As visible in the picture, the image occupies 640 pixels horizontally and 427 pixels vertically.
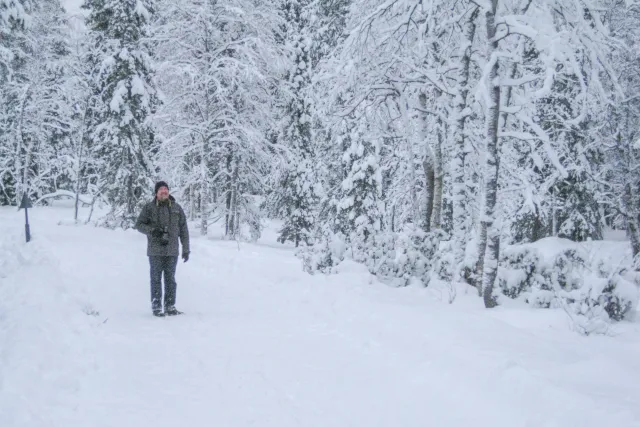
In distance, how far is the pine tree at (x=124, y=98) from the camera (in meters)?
20.8

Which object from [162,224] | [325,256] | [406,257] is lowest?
[325,256]

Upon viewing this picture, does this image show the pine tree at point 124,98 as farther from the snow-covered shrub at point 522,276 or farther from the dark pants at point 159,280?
the snow-covered shrub at point 522,276

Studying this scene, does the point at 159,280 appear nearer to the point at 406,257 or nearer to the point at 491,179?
the point at 406,257

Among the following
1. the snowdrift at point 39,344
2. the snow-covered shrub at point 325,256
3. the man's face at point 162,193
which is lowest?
the snowdrift at point 39,344

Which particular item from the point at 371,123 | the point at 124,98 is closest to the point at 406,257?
the point at 371,123

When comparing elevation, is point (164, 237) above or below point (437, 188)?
below

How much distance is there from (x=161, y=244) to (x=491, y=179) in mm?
5597

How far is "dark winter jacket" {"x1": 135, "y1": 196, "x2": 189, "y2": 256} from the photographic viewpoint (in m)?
7.62

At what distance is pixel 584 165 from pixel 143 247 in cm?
1841

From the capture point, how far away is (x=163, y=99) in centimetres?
2034

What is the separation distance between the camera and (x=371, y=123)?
12.0m

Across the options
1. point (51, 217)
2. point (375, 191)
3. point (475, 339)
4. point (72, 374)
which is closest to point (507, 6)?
point (475, 339)

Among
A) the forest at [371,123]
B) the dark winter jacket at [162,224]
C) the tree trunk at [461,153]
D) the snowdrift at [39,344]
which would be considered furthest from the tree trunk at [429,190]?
the snowdrift at [39,344]

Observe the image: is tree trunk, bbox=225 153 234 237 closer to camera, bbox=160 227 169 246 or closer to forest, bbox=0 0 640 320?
forest, bbox=0 0 640 320
